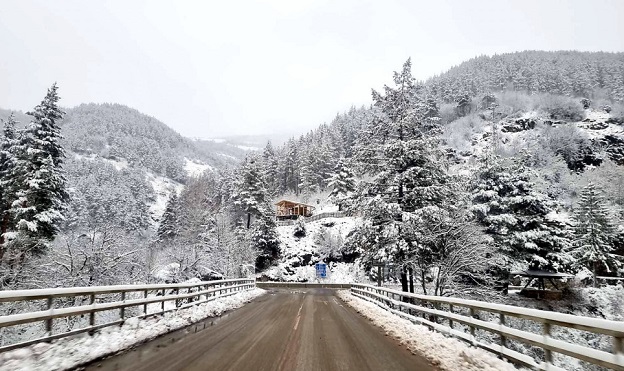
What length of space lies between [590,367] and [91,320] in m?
13.8

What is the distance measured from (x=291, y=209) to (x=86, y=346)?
2948 inches

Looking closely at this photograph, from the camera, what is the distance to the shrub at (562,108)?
3809 inches

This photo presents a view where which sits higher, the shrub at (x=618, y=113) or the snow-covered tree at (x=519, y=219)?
the shrub at (x=618, y=113)

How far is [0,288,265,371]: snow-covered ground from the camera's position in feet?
17.1

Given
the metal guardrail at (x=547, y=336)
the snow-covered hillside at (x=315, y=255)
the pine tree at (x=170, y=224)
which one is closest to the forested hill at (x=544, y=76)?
the snow-covered hillside at (x=315, y=255)

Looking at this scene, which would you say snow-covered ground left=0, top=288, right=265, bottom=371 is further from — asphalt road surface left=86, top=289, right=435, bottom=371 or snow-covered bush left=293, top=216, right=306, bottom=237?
snow-covered bush left=293, top=216, right=306, bottom=237

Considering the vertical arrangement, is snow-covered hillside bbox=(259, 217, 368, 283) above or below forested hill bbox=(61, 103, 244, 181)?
below

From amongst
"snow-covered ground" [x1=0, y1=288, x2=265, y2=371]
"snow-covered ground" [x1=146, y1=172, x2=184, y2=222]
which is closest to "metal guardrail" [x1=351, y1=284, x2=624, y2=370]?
"snow-covered ground" [x1=0, y1=288, x2=265, y2=371]

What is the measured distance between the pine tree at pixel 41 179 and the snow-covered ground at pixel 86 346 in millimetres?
17583

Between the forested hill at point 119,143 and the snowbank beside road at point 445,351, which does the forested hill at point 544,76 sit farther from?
the snowbank beside road at point 445,351

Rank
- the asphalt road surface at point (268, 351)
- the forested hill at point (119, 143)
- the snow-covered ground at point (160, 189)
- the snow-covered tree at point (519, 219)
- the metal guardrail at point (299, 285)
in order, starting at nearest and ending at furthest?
the asphalt road surface at point (268, 351) → the snow-covered tree at point (519, 219) → the metal guardrail at point (299, 285) → the snow-covered ground at point (160, 189) → the forested hill at point (119, 143)

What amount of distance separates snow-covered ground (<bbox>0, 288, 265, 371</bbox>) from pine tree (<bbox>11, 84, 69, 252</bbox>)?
17.6m

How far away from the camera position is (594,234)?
35.2 m

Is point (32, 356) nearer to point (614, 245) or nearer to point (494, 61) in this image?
point (614, 245)
